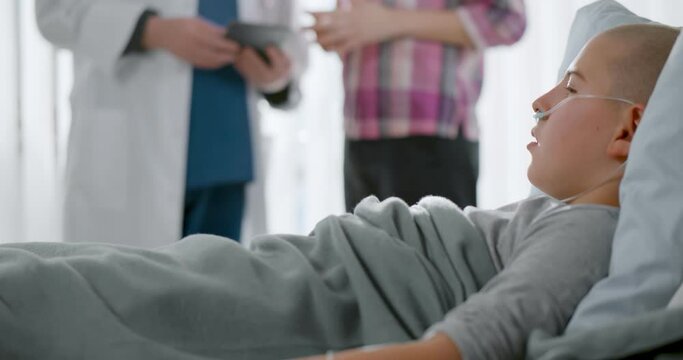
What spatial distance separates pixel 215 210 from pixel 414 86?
49 centimetres

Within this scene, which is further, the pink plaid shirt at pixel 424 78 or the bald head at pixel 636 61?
the pink plaid shirt at pixel 424 78

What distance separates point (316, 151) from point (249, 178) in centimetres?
83

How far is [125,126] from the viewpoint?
222 centimetres

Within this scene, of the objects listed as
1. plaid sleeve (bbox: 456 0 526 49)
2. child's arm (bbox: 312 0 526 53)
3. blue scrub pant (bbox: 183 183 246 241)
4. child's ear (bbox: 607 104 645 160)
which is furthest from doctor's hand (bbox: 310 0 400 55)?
child's ear (bbox: 607 104 645 160)

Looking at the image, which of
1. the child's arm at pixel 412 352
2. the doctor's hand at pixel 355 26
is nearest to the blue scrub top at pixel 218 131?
the doctor's hand at pixel 355 26

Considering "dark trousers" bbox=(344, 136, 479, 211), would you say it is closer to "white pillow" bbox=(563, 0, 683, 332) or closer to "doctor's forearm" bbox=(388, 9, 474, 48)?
"doctor's forearm" bbox=(388, 9, 474, 48)

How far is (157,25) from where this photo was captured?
2.12 m

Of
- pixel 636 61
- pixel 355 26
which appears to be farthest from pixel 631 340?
pixel 355 26

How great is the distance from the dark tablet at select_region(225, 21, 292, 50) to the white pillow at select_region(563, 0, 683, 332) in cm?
114

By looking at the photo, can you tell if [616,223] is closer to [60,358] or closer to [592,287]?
[592,287]

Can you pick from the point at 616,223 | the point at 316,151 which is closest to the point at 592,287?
the point at 616,223

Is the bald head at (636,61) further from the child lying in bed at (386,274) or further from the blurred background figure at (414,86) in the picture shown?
the blurred background figure at (414,86)

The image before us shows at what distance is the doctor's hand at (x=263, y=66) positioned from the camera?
216cm

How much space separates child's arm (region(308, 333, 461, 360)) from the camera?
34.4 inches
